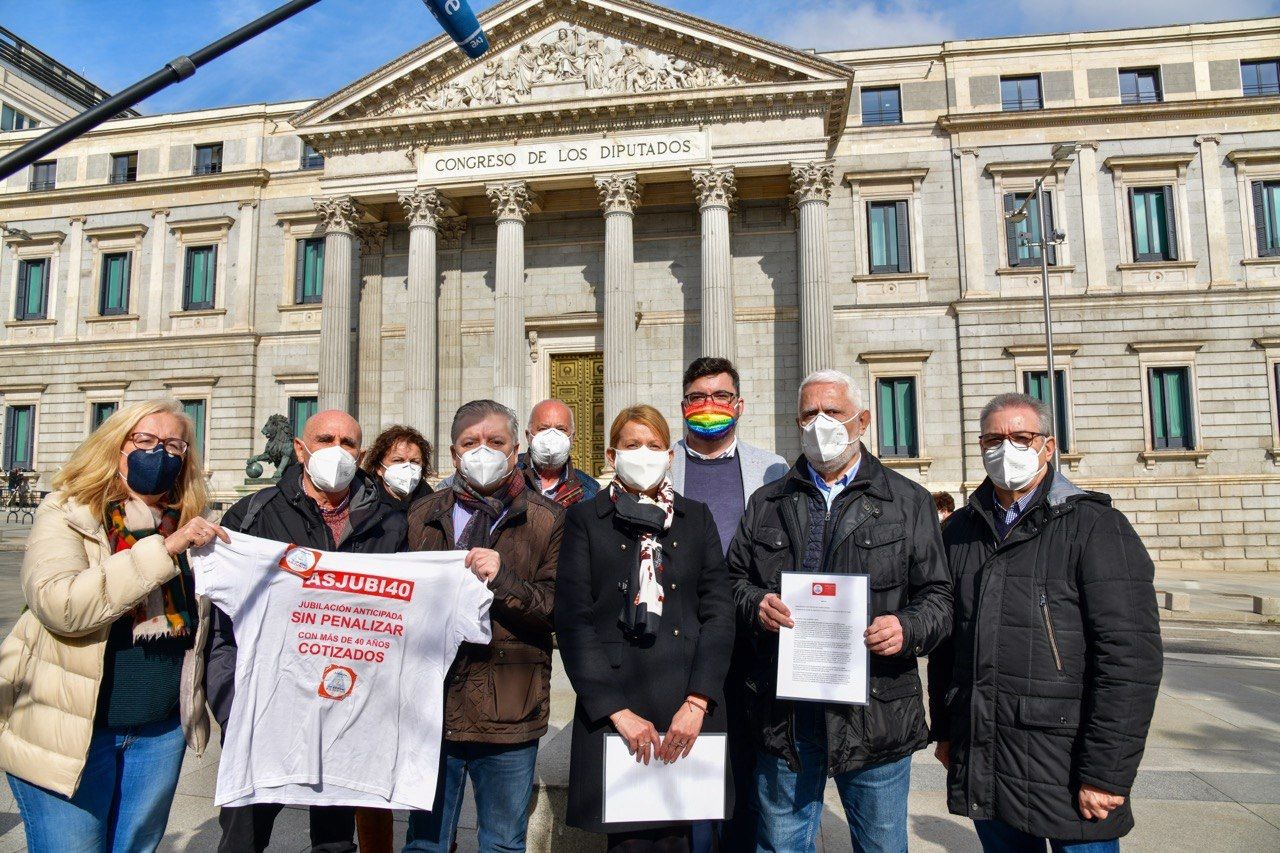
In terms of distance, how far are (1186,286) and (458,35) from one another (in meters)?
26.4

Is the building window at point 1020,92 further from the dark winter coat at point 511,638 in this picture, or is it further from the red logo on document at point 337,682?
the red logo on document at point 337,682

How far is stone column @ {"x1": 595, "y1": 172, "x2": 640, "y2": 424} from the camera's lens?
23.1 meters

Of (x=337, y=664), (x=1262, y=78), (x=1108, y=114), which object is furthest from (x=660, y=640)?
(x=1262, y=78)

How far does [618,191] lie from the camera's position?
23906mm

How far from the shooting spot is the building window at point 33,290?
32094 millimetres

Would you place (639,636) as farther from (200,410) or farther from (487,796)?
(200,410)

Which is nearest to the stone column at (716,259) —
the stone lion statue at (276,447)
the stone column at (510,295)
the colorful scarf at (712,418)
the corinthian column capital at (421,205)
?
the stone column at (510,295)

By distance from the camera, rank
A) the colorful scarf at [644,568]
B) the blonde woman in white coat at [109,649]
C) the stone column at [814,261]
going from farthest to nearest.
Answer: the stone column at [814,261] → the colorful scarf at [644,568] → the blonde woman in white coat at [109,649]

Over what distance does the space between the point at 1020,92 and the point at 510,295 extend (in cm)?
1845

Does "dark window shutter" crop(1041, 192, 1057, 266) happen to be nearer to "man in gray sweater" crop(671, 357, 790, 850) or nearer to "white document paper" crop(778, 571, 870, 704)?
"man in gray sweater" crop(671, 357, 790, 850)

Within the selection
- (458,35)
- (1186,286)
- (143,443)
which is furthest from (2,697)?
(1186,286)

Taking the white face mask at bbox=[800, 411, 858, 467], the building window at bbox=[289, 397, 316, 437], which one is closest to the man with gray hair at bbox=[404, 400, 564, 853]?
the white face mask at bbox=[800, 411, 858, 467]

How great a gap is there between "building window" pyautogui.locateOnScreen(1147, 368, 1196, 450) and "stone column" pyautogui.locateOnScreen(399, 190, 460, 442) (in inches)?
892

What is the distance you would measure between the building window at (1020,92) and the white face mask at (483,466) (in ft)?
91.5
